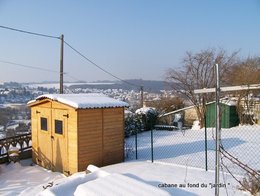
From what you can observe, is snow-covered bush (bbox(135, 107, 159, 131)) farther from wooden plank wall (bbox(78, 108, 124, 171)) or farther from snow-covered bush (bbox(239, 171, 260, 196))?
snow-covered bush (bbox(239, 171, 260, 196))

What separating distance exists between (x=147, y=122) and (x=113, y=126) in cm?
797

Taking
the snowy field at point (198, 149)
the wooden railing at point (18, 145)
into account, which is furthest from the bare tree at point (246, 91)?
the wooden railing at point (18, 145)

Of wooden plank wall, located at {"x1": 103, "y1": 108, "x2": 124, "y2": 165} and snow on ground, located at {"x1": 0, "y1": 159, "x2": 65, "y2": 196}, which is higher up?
wooden plank wall, located at {"x1": 103, "y1": 108, "x2": 124, "y2": 165}

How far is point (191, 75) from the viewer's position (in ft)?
76.0

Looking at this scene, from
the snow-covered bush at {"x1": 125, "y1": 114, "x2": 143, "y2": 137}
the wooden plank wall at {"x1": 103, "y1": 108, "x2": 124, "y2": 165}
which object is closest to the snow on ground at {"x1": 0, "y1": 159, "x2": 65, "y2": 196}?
the wooden plank wall at {"x1": 103, "y1": 108, "x2": 124, "y2": 165}

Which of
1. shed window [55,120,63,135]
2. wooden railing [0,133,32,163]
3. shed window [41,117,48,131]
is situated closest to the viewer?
shed window [55,120,63,135]

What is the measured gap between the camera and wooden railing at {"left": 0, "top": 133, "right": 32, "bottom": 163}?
1057cm

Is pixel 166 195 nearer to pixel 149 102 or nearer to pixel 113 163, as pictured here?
pixel 113 163

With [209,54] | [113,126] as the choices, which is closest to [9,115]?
[209,54]

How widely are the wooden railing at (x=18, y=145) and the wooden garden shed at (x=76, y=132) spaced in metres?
1.05

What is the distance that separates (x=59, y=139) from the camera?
948 cm

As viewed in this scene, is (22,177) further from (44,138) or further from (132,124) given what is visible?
(132,124)

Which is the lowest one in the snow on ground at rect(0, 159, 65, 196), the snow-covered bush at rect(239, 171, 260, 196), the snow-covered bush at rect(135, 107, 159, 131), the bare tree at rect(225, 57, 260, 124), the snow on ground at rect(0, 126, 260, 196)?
the snow on ground at rect(0, 159, 65, 196)

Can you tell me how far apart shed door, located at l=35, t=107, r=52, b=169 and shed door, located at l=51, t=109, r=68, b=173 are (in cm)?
29
